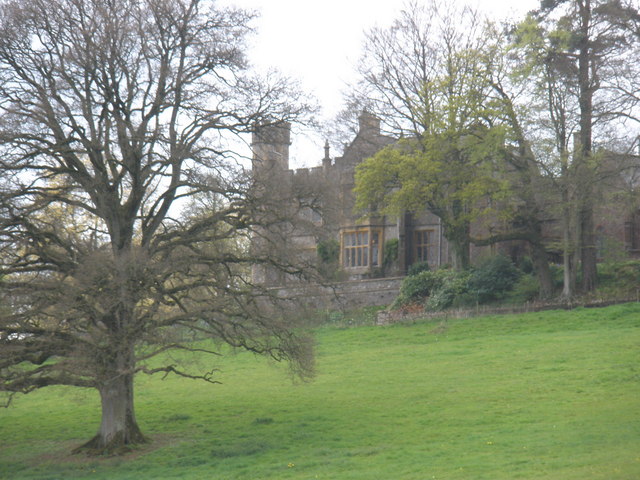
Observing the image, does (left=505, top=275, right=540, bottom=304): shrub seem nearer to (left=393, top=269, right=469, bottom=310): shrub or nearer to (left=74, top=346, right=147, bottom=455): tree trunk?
(left=393, top=269, right=469, bottom=310): shrub

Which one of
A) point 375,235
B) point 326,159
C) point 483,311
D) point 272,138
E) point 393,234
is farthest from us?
point 326,159

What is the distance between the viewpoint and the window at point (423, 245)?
178 ft

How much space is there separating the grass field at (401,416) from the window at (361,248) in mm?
18042

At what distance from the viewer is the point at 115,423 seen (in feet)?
70.3

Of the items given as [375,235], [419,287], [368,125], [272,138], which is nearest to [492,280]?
[419,287]

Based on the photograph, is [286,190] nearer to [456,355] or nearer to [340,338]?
[456,355]

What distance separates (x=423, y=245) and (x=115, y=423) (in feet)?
117

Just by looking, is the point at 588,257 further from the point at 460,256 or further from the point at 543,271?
the point at 460,256

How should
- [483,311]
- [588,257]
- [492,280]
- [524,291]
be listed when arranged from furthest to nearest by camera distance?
[524,291] → [492,280] → [588,257] → [483,311]

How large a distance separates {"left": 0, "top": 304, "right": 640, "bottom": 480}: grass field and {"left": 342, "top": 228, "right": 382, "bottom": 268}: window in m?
18.0

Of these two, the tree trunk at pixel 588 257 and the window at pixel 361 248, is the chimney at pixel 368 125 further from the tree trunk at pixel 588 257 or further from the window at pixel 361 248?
the tree trunk at pixel 588 257

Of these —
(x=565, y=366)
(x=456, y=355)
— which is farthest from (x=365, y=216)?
(x=565, y=366)

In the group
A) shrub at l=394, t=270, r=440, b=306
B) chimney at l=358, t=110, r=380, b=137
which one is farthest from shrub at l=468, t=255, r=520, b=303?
chimney at l=358, t=110, r=380, b=137

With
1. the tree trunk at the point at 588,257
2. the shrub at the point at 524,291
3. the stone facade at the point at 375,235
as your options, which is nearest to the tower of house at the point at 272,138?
the tree trunk at the point at 588,257
